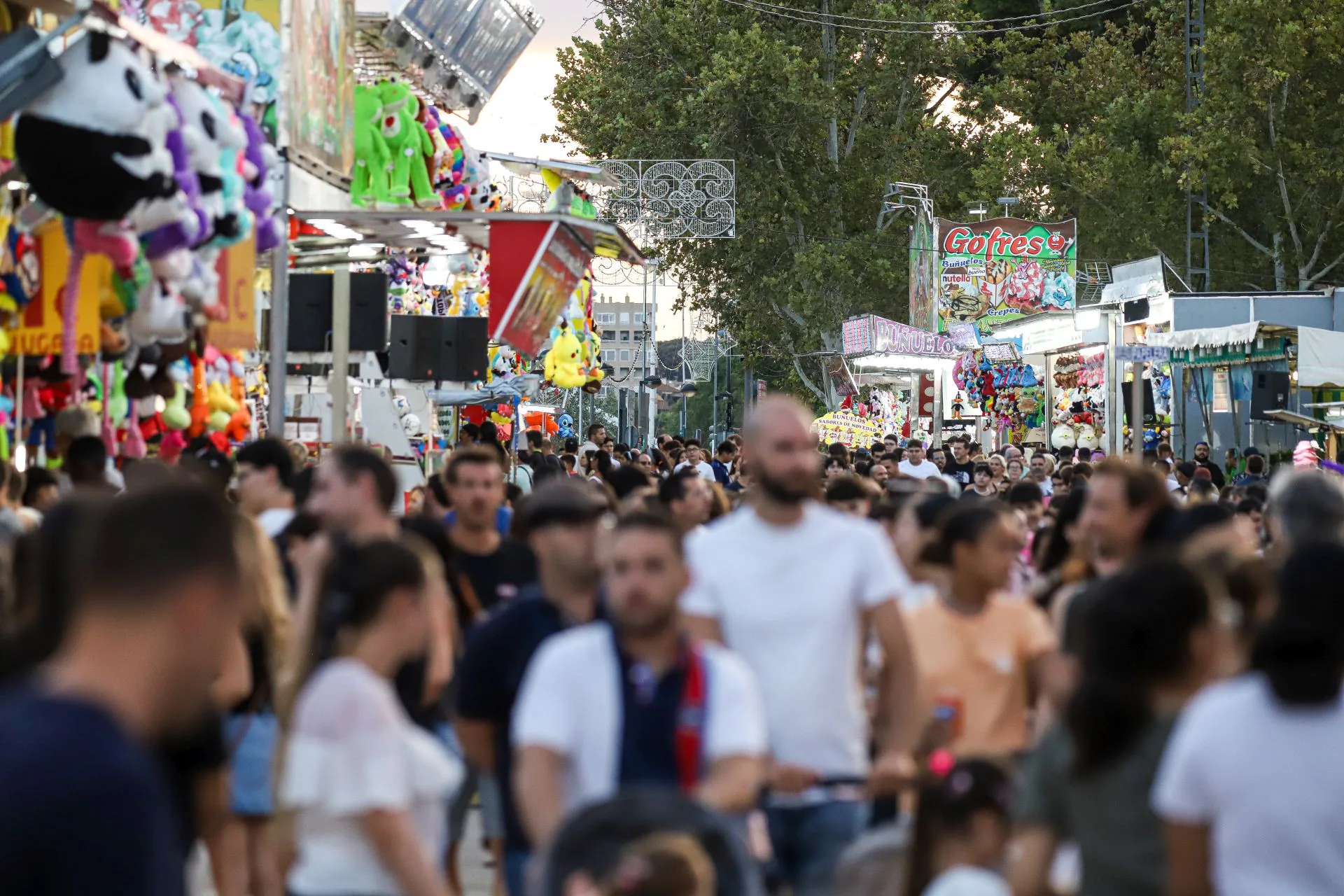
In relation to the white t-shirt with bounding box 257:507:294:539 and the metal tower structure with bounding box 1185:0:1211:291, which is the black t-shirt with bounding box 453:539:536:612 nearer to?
the white t-shirt with bounding box 257:507:294:539

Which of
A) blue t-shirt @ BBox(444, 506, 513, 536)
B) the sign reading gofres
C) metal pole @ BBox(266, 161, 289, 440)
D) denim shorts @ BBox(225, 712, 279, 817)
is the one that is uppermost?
the sign reading gofres

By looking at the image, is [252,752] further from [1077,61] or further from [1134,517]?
[1077,61]

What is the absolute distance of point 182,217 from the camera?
9844 millimetres

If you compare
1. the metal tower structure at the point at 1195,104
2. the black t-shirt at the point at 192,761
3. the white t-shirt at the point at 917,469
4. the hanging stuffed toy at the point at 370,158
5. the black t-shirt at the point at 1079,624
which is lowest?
the black t-shirt at the point at 192,761

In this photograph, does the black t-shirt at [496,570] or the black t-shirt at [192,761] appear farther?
the black t-shirt at [496,570]

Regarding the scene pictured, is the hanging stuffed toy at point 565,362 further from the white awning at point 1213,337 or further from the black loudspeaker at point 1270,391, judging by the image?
the black loudspeaker at point 1270,391

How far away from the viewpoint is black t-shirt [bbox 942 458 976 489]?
66.2 ft

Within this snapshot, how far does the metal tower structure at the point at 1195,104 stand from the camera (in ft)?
141

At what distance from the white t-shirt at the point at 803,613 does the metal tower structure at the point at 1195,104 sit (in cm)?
3803

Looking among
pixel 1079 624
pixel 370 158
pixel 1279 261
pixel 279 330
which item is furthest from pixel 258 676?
pixel 1279 261

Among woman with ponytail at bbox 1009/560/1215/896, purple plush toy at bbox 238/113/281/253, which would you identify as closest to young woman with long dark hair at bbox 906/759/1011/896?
woman with ponytail at bbox 1009/560/1215/896

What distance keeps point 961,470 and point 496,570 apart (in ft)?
44.8

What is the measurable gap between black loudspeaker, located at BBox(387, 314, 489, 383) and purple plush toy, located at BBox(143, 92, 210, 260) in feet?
25.6

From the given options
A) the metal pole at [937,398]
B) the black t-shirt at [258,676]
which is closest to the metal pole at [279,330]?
the black t-shirt at [258,676]
